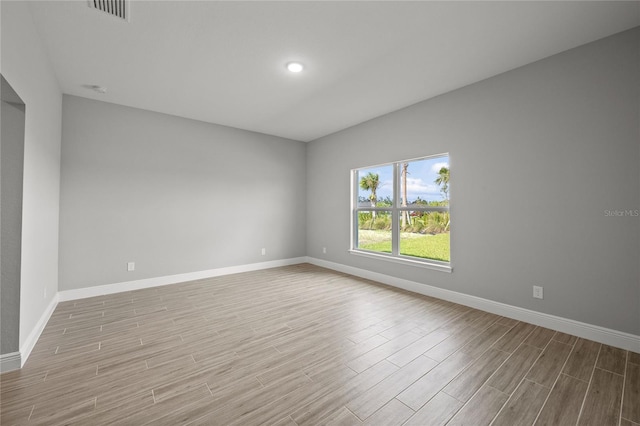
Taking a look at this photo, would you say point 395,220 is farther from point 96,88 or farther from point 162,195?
point 96,88

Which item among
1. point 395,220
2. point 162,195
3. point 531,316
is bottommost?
point 531,316

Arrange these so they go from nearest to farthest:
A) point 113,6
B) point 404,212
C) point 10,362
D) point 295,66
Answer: point 10,362 < point 113,6 < point 295,66 < point 404,212

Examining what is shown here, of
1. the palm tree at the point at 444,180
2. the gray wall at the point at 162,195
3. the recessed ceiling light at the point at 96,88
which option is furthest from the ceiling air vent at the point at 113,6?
the palm tree at the point at 444,180

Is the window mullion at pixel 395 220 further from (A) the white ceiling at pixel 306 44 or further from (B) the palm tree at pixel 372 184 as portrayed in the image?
(A) the white ceiling at pixel 306 44

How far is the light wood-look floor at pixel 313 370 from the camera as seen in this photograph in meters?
1.58

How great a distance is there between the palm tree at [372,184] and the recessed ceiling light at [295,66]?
241 cm

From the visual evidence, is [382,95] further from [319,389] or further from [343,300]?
[319,389]

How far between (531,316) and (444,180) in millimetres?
1852

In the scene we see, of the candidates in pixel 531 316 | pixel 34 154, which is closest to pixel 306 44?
pixel 34 154

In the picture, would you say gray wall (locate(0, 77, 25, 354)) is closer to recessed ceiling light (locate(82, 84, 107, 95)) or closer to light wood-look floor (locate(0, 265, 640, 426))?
light wood-look floor (locate(0, 265, 640, 426))

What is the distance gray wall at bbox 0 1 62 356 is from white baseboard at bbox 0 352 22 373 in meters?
0.13

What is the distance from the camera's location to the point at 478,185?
3.25 m

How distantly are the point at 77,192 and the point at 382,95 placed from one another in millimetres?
4379

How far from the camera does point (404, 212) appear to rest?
4254mm
